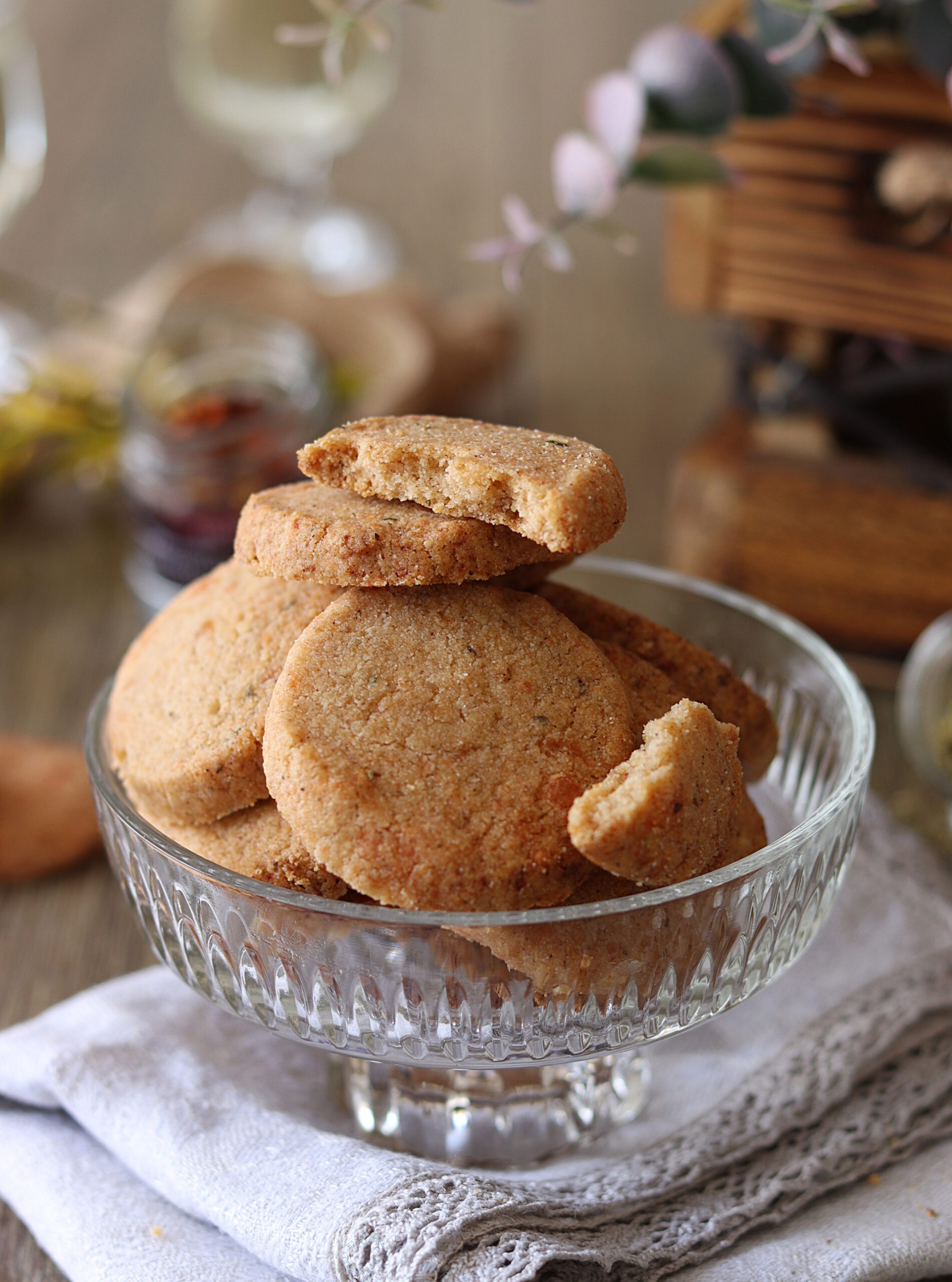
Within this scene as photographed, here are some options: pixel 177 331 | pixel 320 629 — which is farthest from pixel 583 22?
pixel 320 629

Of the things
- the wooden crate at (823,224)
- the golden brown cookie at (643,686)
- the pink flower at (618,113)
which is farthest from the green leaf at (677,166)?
the golden brown cookie at (643,686)

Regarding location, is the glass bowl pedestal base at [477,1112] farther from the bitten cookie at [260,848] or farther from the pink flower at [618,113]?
the pink flower at [618,113]

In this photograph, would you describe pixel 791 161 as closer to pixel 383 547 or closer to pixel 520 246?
pixel 520 246

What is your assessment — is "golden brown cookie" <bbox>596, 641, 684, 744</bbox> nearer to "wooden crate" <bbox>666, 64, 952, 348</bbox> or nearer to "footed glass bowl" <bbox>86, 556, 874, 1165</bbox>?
"footed glass bowl" <bbox>86, 556, 874, 1165</bbox>

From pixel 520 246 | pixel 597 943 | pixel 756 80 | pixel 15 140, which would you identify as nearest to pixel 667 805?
pixel 597 943

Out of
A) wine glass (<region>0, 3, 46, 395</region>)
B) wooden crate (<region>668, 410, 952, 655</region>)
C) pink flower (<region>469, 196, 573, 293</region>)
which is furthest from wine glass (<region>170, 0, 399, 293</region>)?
pink flower (<region>469, 196, 573, 293</region>)
